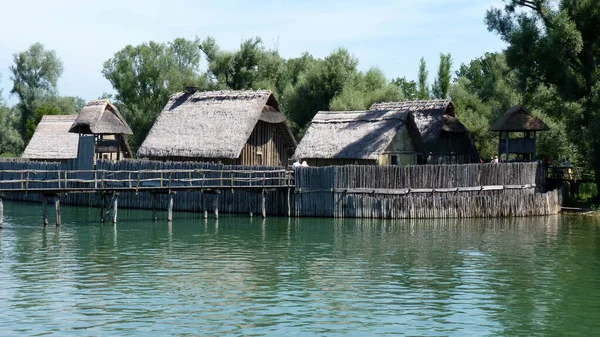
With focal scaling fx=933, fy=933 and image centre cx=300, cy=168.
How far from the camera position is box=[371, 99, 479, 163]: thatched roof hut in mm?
49438

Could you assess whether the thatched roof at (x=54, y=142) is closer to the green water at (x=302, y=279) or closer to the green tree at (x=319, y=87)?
the green tree at (x=319, y=87)

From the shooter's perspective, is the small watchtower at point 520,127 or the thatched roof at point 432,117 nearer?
the small watchtower at point 520,127

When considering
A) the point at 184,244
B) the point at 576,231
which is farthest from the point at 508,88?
the point at 184,244

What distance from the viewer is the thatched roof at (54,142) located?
6012 cm

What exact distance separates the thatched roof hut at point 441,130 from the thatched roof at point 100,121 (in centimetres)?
1444

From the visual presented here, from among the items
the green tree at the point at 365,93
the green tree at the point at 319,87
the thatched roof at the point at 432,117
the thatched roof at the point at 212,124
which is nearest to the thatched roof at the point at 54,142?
the thatched roof at the point at 212,124

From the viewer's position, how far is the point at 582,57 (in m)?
45.4

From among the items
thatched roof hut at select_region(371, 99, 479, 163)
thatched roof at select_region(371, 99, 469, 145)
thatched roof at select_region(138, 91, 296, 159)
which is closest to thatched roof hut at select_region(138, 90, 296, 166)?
thatched roof at select_region(138, 91, 296, 159)

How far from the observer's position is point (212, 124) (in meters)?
49.8

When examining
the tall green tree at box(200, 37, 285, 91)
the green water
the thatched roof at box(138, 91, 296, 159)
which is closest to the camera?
the green water

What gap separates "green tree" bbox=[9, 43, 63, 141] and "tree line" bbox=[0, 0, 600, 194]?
10 cm

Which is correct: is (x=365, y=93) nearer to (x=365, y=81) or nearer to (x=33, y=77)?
(x=365, y=81)

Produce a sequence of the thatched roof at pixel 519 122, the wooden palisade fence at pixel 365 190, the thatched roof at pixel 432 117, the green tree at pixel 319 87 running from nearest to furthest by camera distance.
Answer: the wooden palisade fence at pixel 365 190
the thatched roof at pixel 519 122
the thatched roof at pixel 432 117
the green tree at pixel 319 87

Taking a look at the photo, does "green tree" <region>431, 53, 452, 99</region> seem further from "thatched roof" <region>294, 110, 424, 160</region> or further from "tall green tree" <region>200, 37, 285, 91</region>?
"thatched roof" <region>294, 110, 424, 160</region>
